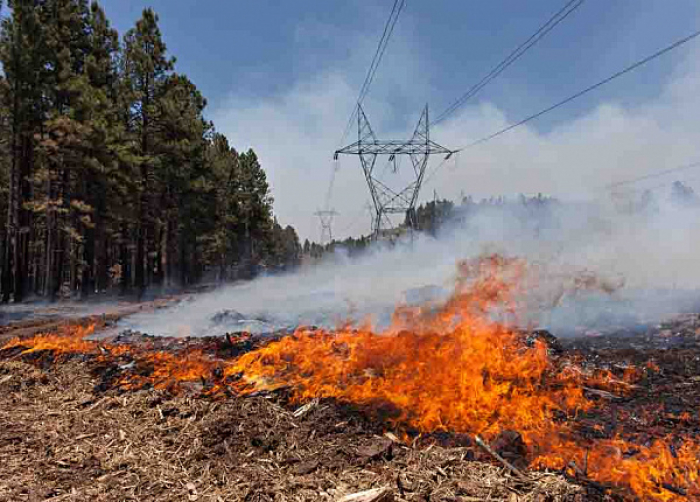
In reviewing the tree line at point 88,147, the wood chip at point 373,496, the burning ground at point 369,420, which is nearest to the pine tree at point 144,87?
the tree line at point 88,147

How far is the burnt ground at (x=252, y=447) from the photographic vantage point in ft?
12.1

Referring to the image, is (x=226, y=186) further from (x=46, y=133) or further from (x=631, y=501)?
(x=631, y=501)

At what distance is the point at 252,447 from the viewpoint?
4520 millimetres

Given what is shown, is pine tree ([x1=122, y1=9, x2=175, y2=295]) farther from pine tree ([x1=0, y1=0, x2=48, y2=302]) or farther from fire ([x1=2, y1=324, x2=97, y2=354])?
fire ([x1=2, y1=324, x2=97, y2=354])

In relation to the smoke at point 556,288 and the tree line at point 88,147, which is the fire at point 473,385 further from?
the tree line at point 88,147

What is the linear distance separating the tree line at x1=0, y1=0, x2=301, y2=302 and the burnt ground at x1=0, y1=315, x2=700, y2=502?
18836mm

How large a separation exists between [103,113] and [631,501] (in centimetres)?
2712

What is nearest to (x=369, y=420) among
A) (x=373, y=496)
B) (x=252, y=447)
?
(x=252, y=447)

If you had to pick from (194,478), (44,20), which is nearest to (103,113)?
(44,20)

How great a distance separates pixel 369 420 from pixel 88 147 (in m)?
23.6

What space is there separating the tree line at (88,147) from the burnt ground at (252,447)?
1884cm

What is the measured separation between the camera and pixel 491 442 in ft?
13.9

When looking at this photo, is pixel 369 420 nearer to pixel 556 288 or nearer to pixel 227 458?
pixel 227 458

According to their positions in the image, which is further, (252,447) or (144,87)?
(144,87)
